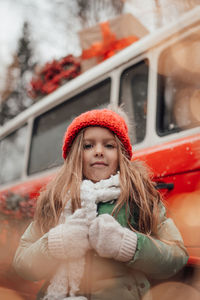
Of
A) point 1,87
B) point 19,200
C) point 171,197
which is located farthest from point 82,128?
point 1,87

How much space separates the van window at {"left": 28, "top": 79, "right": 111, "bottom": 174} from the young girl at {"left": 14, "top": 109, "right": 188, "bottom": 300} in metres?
1.09

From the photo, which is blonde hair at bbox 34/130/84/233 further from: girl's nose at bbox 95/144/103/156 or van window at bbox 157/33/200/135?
van window at bbox 157/33/200/135

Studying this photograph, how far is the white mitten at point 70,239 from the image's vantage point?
46.6 inches

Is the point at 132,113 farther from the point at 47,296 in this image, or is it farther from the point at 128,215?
the point at 47,296

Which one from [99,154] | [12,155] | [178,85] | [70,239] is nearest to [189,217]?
[99,154]

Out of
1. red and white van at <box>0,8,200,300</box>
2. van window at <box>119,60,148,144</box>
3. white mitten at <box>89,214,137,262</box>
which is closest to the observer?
white mitten at <box>89,214,137,262</box>

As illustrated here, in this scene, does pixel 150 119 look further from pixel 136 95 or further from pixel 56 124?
pixel 56 124

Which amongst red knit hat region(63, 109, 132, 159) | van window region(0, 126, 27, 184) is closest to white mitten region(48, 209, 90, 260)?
red knit hat region(63, 109, 132, 159)

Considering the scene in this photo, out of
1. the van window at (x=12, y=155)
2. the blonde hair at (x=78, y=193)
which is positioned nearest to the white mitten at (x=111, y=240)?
the blonde hair at (x=78, y=193)

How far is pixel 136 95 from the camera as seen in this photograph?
7.72ft

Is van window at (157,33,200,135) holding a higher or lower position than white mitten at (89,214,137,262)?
higher

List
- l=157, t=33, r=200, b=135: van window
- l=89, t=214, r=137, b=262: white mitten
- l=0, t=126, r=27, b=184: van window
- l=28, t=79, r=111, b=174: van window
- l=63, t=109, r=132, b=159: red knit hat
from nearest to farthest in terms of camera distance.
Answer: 1. l=89, t=214, r=137, b=262: white mitten
2. l=63, t=109, r=132, b=159: red knit hat
3. l=157, t=33, r=200, b=135: van window
4. l=28, t=79, r=111, b=174: van window
5. l=0, t=126, r=27, b=184: van window

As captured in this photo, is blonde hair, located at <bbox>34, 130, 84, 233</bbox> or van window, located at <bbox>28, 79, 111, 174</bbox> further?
van window, located at <bbox>28, 79, 111, 174</bbox>

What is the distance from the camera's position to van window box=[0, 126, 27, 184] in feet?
12.2
